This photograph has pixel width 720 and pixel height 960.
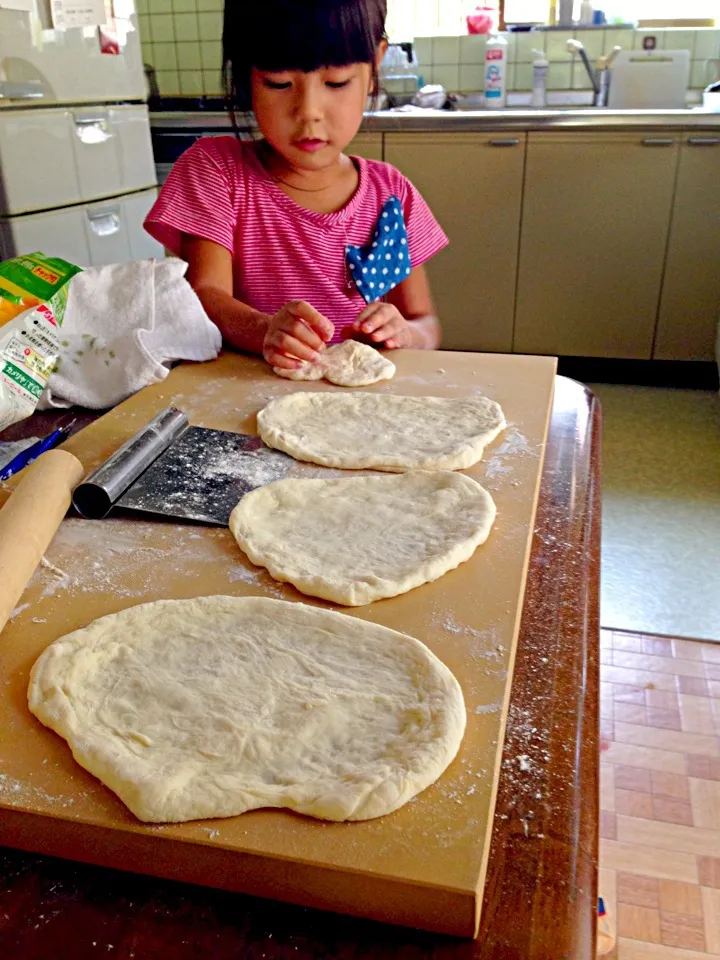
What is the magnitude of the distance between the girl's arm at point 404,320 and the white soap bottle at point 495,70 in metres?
2.29

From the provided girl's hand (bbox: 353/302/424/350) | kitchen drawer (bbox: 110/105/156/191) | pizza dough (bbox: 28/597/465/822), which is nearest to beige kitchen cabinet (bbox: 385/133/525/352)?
kitchen drawer (bbox: 110/105/156/191)

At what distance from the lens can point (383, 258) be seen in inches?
58.0

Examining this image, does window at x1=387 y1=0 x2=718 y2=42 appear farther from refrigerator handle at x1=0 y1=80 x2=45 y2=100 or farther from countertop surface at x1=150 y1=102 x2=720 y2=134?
refrigerator handle at x1=0 y1=80 x2=45 y2=100

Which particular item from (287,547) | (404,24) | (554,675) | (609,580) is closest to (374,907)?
(554,675)

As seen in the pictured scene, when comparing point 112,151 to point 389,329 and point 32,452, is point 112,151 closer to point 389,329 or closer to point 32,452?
point 389,329

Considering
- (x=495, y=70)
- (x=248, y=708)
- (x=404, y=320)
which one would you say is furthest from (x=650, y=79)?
(x=248, y=708)

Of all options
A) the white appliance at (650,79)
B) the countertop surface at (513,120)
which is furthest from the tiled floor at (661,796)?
the white appliance at (650,79)

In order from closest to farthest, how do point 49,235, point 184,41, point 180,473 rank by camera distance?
point 180,473 < point 49,235 < point 184,41

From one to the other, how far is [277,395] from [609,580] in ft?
3.66

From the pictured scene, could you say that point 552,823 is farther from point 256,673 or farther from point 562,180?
point 562,180

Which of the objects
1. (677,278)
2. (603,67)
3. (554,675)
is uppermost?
(603,67)

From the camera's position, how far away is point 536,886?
432 mm

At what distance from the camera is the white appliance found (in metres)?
3.12

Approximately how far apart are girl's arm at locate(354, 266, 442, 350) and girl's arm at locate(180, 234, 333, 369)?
108mm
